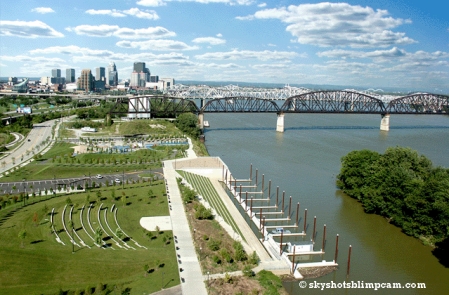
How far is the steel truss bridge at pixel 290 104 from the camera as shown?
55.0 meters

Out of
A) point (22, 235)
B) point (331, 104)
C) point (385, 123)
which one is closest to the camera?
point (22, 235)

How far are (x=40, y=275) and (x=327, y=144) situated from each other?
1393 inches

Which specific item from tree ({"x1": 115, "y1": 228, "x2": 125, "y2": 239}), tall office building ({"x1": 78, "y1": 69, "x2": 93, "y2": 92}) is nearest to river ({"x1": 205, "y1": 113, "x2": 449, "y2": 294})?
tree ({"x1": 115, "y1": 228, "x2": 125, "y2": 239})

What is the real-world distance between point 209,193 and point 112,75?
168551 mm

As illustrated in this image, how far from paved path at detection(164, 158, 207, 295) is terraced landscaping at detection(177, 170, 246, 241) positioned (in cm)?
168

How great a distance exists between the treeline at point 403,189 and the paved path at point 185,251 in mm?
9802

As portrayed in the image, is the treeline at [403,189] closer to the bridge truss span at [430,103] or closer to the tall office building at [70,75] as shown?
the bridge truss span at [430,103]

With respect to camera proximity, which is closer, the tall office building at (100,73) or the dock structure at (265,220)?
the dock structure at (265,220)

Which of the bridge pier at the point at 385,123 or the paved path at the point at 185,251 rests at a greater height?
the bridge pier at the point at 385,123

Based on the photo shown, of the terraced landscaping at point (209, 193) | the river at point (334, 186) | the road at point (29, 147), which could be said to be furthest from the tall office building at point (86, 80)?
the terraced landscaping at point (209, 193)

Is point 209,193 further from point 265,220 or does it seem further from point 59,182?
point 59,182

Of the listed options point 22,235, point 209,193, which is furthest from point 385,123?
point 22,235

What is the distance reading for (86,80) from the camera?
118 m

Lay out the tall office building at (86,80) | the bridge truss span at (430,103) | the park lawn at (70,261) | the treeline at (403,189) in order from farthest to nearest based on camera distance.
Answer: the tall office building at (86,80)
the bridge truss span at (430,103)
the treeline at (403,189)
the park lawn at (70,261)
